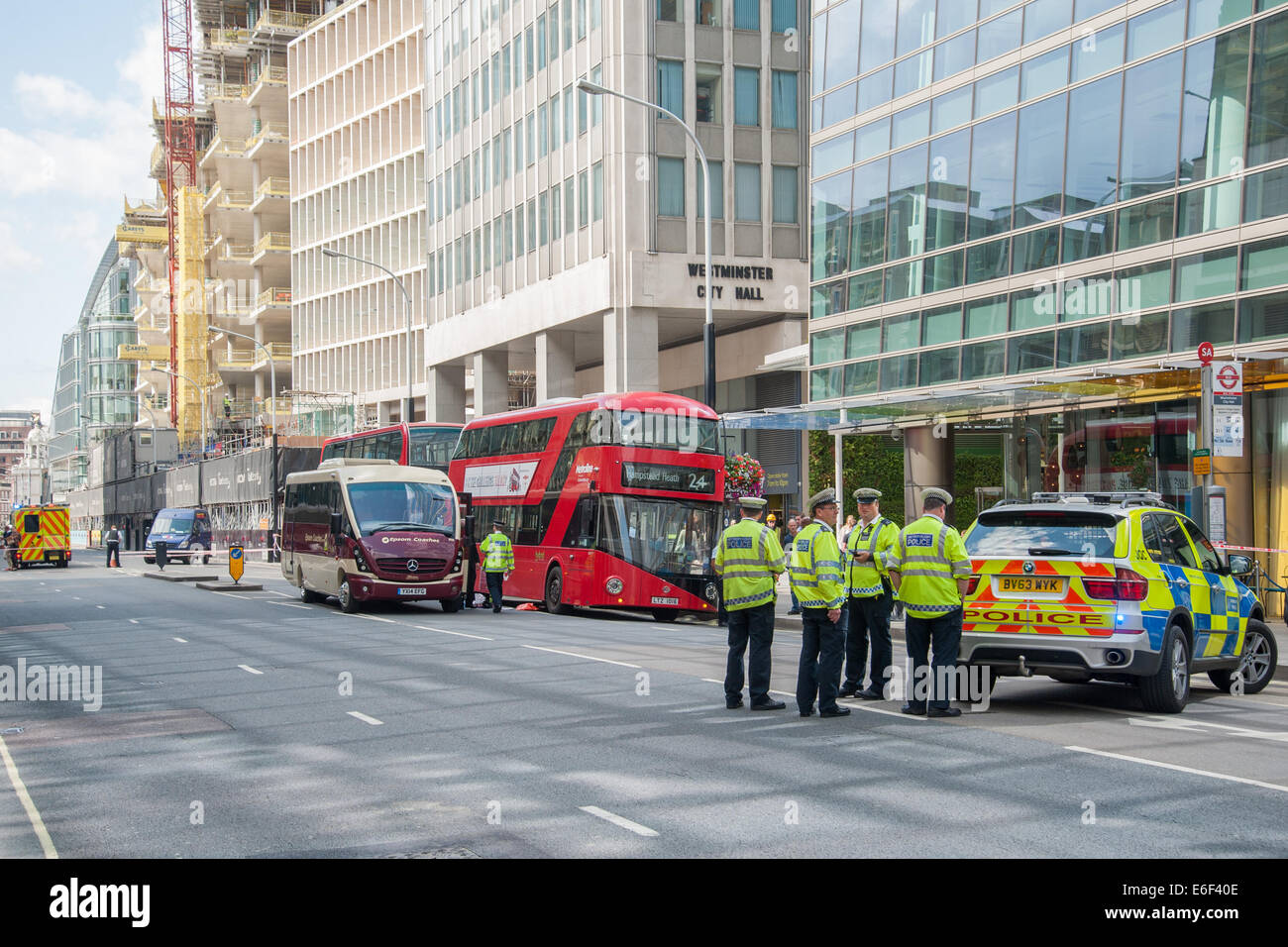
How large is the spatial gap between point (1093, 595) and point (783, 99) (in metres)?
35.5

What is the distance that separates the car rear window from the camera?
448 inches

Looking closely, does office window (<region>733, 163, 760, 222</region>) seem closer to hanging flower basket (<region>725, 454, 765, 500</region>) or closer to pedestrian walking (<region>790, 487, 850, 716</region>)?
hanging flower basket (<region>725, 454, 765, 500</region>)

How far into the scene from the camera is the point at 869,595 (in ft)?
40.7

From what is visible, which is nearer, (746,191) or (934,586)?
(934,586)

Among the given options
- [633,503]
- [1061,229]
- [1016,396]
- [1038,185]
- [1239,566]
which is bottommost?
[1239,566]

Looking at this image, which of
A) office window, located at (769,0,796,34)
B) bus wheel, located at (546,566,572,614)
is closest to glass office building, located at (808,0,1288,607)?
bus wheel, located at (546,566,572,614)

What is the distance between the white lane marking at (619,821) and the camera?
23.5 ft

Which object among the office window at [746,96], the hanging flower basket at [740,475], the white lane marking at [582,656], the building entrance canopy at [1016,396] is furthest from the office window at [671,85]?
the white lane marking at [582,656]

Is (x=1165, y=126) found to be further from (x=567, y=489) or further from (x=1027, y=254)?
(x=567, y=489)

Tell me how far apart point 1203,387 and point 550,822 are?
12.7m

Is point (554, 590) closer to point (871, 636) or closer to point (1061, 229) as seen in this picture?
point (1061, 229)

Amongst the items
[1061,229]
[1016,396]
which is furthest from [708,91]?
[1016,396]

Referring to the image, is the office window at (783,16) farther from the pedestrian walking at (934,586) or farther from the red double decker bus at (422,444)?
the pedestrian walking at (934,586)

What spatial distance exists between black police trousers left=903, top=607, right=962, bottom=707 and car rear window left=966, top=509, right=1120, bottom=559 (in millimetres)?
941
